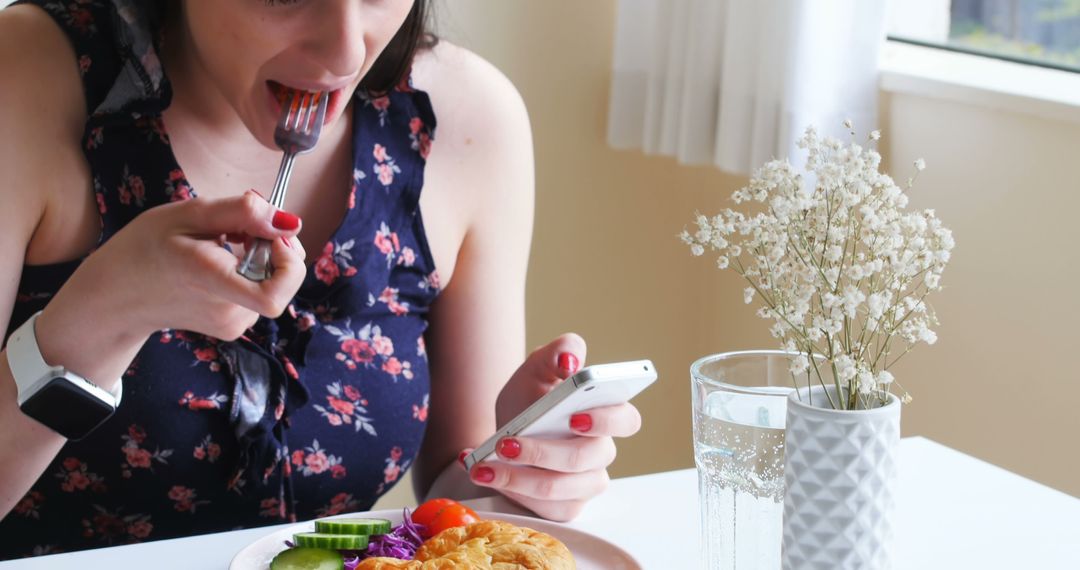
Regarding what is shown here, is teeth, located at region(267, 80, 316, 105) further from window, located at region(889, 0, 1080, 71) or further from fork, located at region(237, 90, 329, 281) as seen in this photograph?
window, located at region(889, 0, 1080, 71)

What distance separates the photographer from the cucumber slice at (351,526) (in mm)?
968

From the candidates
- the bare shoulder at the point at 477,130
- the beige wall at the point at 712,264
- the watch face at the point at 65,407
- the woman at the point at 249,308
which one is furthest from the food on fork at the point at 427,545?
the beige wall at the point at 712,264

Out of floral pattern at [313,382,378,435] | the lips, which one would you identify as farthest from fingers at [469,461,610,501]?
the lips

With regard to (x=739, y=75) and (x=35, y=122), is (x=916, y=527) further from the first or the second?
(x=739, y=75)

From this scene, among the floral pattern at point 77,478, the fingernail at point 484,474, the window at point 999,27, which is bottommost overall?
the floral pattern at point 77,478

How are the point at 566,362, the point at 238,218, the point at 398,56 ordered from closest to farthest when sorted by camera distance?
the point at 238,218, the point at 566,362, the point at 398,56

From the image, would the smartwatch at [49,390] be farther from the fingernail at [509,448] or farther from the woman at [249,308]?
the fingernail at [509,448]

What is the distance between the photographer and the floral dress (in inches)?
49.2

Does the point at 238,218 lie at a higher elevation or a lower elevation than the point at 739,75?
lower

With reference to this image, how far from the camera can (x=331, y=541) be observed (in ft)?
3.10

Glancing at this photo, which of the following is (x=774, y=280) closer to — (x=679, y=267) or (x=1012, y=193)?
(x=1012, y=193)

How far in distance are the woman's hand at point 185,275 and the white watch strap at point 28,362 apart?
0.08ft

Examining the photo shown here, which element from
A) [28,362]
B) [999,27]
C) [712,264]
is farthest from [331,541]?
[712,264]

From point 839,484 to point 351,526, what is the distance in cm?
38
